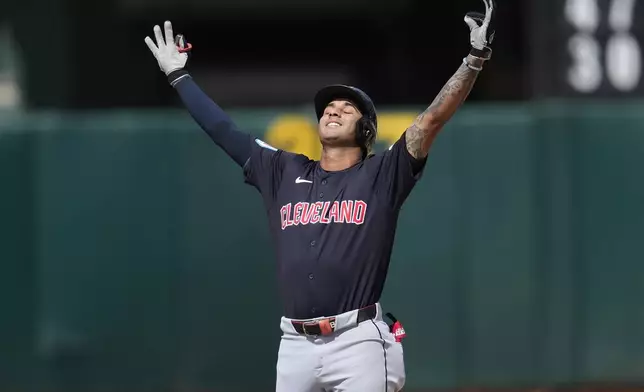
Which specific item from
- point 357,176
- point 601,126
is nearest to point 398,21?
point 601,126

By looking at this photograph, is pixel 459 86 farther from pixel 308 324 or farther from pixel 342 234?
pixel 308 324

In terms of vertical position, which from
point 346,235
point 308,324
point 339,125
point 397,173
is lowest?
point 308,324

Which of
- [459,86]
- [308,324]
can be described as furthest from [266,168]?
[459,86]

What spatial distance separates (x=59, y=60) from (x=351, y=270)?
4.95 meters

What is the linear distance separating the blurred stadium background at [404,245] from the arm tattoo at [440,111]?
349 cm

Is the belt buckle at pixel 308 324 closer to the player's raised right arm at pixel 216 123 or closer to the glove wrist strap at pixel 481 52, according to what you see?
the player's raised right arm at pixel 216 123

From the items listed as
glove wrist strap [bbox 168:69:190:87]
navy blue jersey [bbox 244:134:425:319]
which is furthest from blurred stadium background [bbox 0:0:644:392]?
navy blue jersey [bbox 244:134:425:319]

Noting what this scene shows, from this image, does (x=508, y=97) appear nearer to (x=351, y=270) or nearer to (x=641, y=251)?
(x=641, y=251)

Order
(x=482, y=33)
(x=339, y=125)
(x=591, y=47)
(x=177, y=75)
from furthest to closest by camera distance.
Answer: (x=591, y=47)
(x=177, y=75)
(x=339, y=125)
(x=482, y=33)

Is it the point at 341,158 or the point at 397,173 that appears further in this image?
the point at 341,158

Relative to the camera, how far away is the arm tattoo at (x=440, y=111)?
3.96 metres

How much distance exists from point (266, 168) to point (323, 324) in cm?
71

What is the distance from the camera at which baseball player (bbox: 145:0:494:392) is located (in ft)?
13.2

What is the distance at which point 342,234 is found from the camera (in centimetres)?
412
